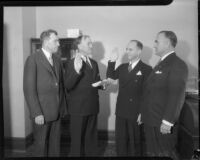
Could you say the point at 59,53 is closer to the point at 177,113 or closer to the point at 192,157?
the point at 177,113

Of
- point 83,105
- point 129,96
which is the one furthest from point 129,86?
point 83,105

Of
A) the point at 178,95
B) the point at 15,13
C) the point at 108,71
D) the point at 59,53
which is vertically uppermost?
the point at 15,13

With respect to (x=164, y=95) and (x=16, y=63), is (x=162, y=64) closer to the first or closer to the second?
(x=164, y=95)

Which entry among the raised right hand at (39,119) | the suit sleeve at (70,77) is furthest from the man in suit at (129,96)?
the raised right hand at (39,119)

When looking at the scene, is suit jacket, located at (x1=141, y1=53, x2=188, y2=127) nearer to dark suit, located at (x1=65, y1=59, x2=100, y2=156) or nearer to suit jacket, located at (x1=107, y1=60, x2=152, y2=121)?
suit jacket, located at (x1=107, y1=60, x2=152, y2=121)

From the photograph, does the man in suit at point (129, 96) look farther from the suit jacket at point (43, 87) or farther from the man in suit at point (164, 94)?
the suit jacket at point (43, 87)

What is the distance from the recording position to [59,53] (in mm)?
1469

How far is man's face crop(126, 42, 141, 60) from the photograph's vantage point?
57.2 inches

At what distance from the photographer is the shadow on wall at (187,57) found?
56.8 inches

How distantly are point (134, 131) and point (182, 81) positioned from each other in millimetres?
449

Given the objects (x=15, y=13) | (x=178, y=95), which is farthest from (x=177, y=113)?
(x=15, y=13)

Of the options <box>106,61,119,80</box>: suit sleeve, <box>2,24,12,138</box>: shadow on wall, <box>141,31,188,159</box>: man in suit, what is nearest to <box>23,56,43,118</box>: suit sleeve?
<box>2,24,12,138</box>: shadow on wall

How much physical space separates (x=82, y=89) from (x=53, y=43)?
36cm

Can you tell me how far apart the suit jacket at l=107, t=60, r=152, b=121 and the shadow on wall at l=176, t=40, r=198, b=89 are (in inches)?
8.7
